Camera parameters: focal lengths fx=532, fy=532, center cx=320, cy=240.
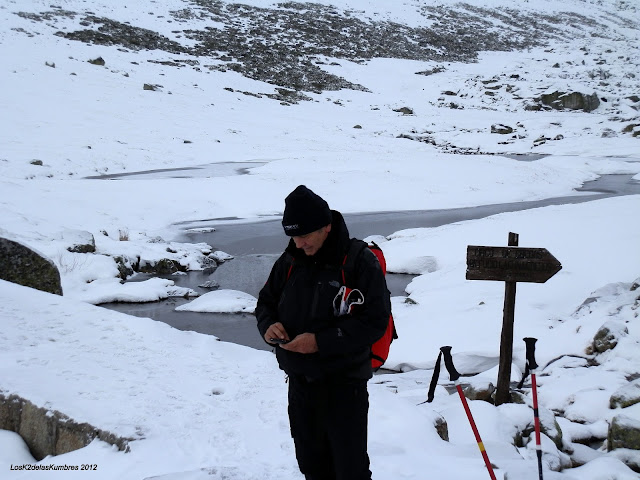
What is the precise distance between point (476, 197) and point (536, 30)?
57.9m

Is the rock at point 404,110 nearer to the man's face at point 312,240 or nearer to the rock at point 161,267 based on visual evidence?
the rock at point 161,267

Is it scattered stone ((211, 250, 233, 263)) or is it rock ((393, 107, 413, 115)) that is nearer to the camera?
scattered stone ((211, 250, 233, 263))

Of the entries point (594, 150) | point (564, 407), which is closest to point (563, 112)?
point (594, 150)

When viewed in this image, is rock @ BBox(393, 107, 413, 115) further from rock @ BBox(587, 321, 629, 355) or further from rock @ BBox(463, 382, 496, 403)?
rock @ BBox(463, 382, 496, 403)

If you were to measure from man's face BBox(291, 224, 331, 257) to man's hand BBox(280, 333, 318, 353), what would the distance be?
42 centimetres

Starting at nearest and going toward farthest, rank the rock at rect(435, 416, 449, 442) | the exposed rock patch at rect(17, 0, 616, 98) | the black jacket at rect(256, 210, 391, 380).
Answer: the black jacket at rect(256, 210, 391, 380) < the rock at rect(435, 416, 449, 442) < the exposed rock patch at rect(17, 0, 616, 98)

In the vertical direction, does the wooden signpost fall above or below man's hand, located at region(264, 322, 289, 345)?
below

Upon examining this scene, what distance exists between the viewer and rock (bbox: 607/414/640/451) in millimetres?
3748

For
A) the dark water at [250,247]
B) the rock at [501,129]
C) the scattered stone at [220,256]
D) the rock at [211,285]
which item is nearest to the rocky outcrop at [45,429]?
the dark water at [250,247]

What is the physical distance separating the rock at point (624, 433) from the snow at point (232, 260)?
12 centimetres

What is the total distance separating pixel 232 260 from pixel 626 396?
9443 mm

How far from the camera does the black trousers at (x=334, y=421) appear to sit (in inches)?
102

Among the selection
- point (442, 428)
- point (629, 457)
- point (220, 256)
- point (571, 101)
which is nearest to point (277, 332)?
point (442, 428)

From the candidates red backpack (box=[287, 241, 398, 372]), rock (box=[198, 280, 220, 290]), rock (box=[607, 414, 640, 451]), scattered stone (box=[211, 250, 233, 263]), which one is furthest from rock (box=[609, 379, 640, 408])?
scattered stone (box=[211, 250, 233, 263])
